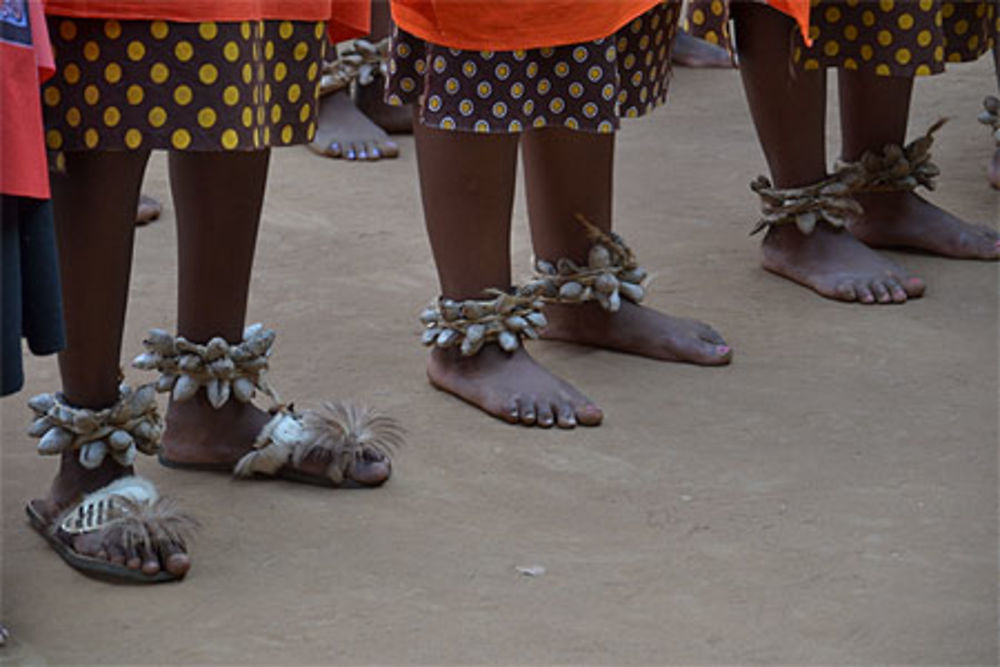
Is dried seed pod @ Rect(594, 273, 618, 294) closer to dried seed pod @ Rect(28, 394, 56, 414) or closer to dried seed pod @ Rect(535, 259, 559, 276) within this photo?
dried seed pod @ Rect(535, 259, 559, 276)

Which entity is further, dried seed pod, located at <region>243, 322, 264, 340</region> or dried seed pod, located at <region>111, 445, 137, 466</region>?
dried seed pod, located at <region>243, 322, 264, 340</region>

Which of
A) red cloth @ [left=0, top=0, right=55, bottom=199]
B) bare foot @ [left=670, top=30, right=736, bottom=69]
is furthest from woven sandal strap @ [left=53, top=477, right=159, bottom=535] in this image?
bare foot @ [left=670, top=30, right=736, bottom=69]

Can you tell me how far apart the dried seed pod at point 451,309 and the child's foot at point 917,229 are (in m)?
1.25

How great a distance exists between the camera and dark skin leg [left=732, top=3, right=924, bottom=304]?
338cm

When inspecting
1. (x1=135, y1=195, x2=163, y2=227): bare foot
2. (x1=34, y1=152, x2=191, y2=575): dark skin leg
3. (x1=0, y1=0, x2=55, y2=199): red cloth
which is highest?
(x1=0, y1=0, x2=55, y2=199): red cloth

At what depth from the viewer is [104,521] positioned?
2244mm

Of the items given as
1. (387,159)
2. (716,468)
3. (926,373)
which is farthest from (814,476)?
(387,159)

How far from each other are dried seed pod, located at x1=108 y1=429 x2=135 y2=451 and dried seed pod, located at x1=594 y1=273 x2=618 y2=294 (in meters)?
1.06

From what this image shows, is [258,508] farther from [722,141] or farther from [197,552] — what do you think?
[722,141]

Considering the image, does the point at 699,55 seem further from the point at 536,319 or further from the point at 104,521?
the point at 104,521

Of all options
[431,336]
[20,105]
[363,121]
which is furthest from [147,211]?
[20,105]

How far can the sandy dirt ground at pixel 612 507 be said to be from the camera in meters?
2.08

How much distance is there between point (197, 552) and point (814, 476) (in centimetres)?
97

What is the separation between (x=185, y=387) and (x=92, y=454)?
0.78 feet
